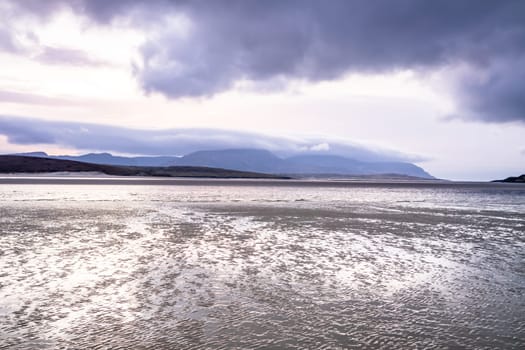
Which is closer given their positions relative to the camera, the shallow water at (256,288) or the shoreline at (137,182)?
the shallow water at (256,288)

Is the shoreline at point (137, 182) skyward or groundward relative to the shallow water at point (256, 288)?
skyward

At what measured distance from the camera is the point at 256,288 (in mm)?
11461

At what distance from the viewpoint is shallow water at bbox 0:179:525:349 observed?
813 centimetres

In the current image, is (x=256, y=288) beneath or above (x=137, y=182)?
beneath

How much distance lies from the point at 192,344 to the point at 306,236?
13.5 meters

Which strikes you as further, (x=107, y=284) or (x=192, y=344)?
(x=107, y=284)

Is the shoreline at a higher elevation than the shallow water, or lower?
higher

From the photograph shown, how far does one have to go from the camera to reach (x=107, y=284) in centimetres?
1166

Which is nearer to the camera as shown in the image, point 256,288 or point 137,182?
point 256,288

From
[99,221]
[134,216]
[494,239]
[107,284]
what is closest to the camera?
[107,284]

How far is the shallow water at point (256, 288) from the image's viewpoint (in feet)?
26.7

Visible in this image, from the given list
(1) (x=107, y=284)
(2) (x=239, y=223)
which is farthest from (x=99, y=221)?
(1) (x=107, y=284)

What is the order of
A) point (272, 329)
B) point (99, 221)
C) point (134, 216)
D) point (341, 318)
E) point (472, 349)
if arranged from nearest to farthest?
1. point (472, 349)
2. point (272, 329)
3. point (341, 318)
4. point (99, 221)
5. point (134, 216)

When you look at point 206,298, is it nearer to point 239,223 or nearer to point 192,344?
point 192,344
